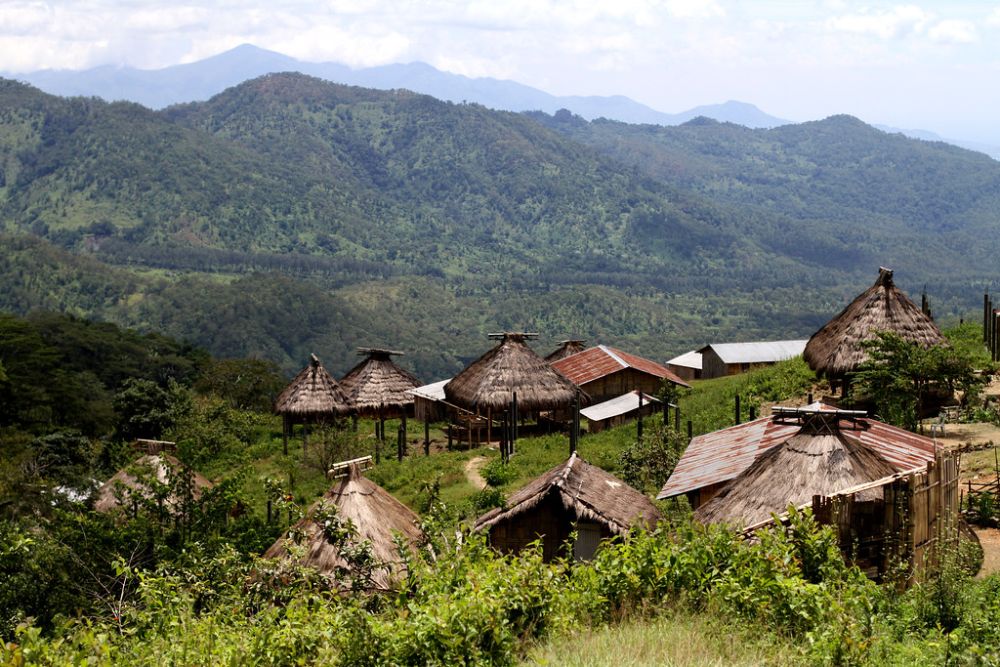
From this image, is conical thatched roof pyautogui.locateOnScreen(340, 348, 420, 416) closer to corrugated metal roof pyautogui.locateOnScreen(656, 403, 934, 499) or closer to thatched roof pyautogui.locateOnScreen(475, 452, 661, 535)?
corrugated metal roof pyautogui.locateOnScreen(656, 403, 934, 499)

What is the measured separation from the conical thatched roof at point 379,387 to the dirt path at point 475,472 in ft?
22.1

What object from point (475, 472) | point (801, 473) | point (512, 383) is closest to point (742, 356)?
point (512, 383)

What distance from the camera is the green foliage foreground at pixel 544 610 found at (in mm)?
7617

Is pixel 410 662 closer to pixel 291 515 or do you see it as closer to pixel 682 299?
pixel 291 515

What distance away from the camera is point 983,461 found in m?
15.4

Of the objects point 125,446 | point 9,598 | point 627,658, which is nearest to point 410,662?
point 627,658

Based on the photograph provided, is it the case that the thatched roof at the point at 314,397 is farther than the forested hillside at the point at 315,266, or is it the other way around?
the forested hillside at the point at 315,266

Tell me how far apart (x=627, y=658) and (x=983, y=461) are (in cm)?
985

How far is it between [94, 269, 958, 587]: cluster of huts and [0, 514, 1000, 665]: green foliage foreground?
56 centimetres

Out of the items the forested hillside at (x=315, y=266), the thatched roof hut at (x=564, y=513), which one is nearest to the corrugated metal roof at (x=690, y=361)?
the thatched roof hut at (x=564, y=513)

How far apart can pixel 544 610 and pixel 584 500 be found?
5762mm

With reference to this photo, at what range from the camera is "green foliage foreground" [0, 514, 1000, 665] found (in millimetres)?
7617

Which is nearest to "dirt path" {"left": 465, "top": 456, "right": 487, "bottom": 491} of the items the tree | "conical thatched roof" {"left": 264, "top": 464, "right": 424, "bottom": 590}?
"conical thatched roof" {"left": 264, "top": 464, "right": 424, "bottom": 590}

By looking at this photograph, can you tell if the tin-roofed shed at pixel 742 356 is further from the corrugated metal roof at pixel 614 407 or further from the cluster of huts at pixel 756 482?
the cluster of huts at pixel 756 482
